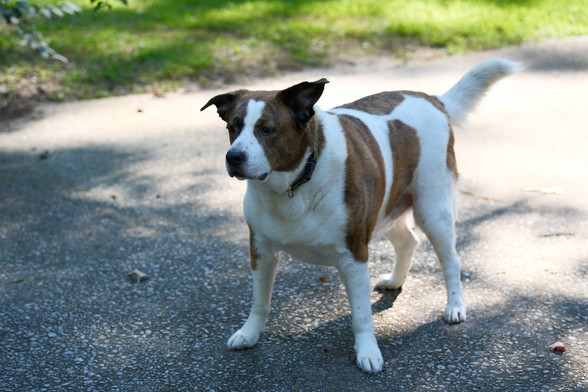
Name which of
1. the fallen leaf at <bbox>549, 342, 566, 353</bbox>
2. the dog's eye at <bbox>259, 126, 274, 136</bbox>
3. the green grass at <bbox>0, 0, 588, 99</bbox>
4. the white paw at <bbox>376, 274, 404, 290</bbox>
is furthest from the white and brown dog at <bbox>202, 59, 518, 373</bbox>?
the green grass at <bbox>0, 0, 588, 99</bbox>

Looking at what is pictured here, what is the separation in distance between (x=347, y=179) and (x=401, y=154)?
57cm

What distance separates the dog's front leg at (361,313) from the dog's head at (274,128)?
0.62m

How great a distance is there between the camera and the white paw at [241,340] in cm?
420

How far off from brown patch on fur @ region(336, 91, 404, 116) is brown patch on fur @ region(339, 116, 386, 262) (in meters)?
0.29

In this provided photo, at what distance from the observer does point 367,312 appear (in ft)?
13.0

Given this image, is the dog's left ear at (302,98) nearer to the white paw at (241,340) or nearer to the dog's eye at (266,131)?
the dog's eye at (266,131)

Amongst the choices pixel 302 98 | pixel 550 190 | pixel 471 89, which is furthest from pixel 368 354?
pixel 550 190

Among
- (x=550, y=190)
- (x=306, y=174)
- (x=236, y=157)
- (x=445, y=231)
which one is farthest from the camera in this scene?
(x=550, y=190)

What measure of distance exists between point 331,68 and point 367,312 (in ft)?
20.3

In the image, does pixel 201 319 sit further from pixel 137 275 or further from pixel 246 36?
pixel 246 36

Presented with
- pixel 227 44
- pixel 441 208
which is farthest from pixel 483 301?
pixel 227 44

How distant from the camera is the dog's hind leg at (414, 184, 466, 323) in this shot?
4.36 meters

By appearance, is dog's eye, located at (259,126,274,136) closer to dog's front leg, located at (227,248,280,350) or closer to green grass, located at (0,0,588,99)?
dog's front leg, located at (227,248,280,350)

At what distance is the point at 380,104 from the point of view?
444 cm
